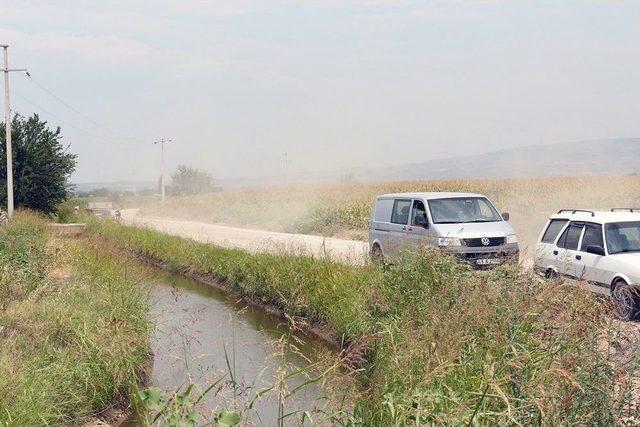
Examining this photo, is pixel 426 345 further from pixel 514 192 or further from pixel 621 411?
pixel 514 192

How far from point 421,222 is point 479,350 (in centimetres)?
937

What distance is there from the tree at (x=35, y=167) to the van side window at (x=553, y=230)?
25.0m

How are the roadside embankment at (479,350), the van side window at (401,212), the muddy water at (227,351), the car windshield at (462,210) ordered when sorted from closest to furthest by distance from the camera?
1. the roadside embankment at (479,350)
2. the muddy water at (227,351)
3. the car windshield at (462,210)
4. the van side window at (401,212)

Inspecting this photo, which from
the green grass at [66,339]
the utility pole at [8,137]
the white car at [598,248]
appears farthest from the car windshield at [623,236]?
the utility pole at [8,137]

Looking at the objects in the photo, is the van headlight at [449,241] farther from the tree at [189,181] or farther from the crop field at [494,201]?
the tree at [189,181]

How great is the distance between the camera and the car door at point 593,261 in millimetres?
10602

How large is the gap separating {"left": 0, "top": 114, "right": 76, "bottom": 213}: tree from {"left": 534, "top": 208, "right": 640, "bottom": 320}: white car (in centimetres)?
2537

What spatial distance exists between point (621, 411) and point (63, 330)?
700cm

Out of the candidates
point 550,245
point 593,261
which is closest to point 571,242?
point 550,245

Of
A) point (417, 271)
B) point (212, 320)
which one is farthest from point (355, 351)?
point (212, 320)

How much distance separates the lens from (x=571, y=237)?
11695 millimetres

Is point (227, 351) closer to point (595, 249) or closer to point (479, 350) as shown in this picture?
point (595, 249)

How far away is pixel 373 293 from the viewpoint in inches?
390

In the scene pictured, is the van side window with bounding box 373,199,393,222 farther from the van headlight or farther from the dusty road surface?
the van headlight
